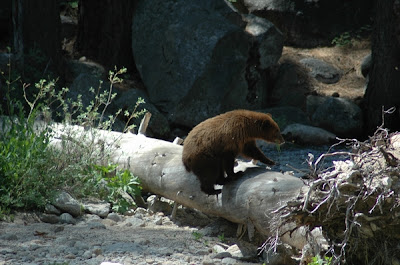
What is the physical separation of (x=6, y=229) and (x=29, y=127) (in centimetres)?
163

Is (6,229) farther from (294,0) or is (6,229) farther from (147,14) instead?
(294,0)

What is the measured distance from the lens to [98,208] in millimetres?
7148

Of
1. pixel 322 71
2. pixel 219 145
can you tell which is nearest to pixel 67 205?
pixel 219 145

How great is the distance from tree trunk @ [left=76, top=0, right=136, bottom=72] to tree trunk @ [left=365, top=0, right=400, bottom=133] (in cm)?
590

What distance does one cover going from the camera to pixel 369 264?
16.8 ft

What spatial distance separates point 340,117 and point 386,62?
1624 millimetres

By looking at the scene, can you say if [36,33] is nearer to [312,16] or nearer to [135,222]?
[135,222]

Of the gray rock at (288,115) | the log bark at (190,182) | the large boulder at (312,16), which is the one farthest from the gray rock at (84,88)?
the large boulder at (312,16)

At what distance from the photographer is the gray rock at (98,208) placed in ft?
23.2

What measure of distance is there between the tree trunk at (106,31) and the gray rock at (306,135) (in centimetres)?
447

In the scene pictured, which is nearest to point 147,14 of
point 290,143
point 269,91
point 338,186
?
point 269,91

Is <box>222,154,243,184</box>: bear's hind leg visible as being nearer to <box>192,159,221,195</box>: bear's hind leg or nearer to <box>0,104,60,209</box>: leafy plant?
<box>192,159,221,195</box>: bear's hind leg

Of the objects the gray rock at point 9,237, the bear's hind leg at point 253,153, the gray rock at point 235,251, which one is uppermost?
the bear's hind leg at point 253,153

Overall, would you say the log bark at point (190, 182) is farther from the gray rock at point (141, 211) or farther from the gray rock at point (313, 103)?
the gray rock at point (313, 103)
